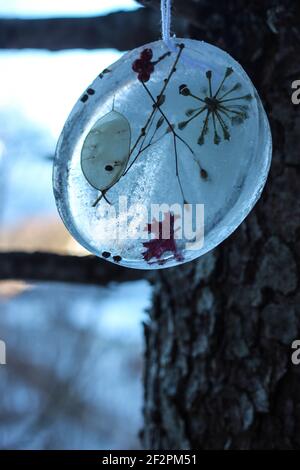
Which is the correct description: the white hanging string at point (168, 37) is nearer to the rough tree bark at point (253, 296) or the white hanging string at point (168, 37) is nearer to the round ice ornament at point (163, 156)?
the round ice ornament at point (163, 156)

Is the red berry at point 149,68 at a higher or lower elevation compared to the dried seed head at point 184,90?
higher

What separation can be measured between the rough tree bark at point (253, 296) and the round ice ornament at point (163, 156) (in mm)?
221

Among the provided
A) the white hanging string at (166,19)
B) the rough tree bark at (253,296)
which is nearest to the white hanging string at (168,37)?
the white hanging string at (166,19)

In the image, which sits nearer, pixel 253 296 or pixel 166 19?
pixel 166 19

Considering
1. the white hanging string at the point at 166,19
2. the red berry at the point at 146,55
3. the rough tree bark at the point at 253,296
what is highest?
the white hanging string at the point at 166,19

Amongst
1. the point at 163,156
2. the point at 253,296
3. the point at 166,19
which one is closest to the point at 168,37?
the point at 166,19

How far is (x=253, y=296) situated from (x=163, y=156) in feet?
1.14

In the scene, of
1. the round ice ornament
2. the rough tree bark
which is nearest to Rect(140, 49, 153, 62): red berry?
the round ice ornament

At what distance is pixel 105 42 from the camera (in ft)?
4.20

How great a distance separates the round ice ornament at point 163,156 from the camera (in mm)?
757

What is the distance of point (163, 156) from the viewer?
30.9 inches

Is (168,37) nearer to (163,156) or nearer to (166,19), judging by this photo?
(166,19)
